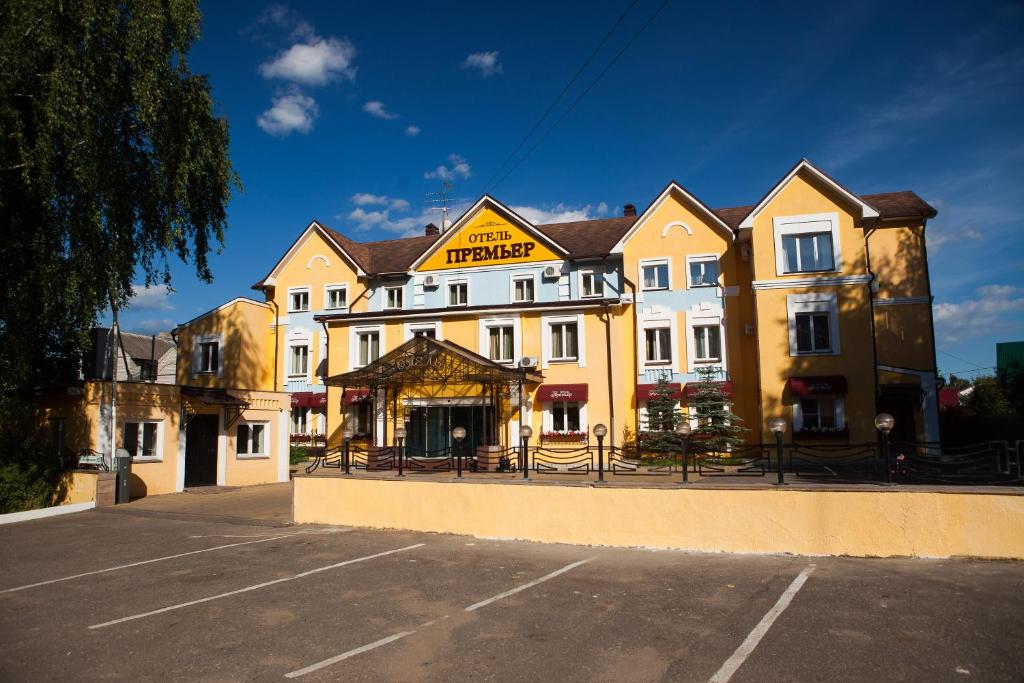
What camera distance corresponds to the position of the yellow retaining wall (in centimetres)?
973

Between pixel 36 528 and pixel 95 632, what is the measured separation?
10048 millimetres

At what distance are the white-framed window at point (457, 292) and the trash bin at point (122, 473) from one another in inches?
569

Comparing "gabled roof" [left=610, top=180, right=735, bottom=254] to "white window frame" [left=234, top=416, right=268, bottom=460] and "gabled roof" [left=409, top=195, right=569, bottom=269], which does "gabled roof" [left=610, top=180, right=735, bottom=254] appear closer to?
"gabled roof" [left=409, top=195, right=569, bottom=269]

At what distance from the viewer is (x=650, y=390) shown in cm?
2583

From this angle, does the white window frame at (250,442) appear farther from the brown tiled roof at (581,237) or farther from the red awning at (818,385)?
the red awning at (818,385)

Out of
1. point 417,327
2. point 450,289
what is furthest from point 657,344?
point 417,327

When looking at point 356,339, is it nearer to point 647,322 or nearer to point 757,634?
point 647,322

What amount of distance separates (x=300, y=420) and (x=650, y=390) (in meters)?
16.2

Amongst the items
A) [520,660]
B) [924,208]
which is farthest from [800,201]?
[520,660]

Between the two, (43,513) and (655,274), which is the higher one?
(655,274)

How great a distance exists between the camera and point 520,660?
6328 mm

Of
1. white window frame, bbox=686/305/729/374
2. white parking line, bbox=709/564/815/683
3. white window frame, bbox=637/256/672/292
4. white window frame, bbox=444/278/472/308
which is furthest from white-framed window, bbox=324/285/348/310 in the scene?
white parking line, bbox=709/564/815/683

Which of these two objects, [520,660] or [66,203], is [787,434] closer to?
[520,660]

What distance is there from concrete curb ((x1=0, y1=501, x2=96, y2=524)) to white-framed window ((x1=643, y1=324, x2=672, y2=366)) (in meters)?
19.5
